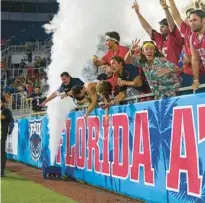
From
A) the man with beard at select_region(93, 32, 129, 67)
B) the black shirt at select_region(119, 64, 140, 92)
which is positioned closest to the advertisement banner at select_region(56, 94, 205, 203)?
the black shirt at select_region(119, 64, 140, 92)

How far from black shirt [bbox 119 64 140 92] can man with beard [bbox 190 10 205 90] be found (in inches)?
68.3

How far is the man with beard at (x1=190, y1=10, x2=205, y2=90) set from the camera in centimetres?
550

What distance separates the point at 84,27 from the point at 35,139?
3.26 meters

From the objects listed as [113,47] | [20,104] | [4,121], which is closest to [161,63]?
[113,47]

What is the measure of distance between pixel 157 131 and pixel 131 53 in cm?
174

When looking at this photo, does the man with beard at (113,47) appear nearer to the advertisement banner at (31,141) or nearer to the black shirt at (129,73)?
the black shirt at (129,73)

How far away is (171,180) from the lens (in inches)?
233

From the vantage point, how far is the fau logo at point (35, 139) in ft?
40.9

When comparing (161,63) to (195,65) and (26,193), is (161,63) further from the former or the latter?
(26,193)

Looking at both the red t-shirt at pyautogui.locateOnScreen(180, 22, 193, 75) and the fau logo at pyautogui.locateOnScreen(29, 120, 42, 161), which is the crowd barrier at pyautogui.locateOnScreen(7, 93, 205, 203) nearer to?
the red t-shirt at pyautogui.locateOnScreen(180, 22, 193, 75)

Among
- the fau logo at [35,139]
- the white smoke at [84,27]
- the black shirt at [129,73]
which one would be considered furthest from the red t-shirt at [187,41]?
the fau logo at [35,139]

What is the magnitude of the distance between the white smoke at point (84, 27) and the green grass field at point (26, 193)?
A: 165cm

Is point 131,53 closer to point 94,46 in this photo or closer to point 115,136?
point 115,136

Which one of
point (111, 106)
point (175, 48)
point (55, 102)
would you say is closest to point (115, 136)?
point (111, 106)
